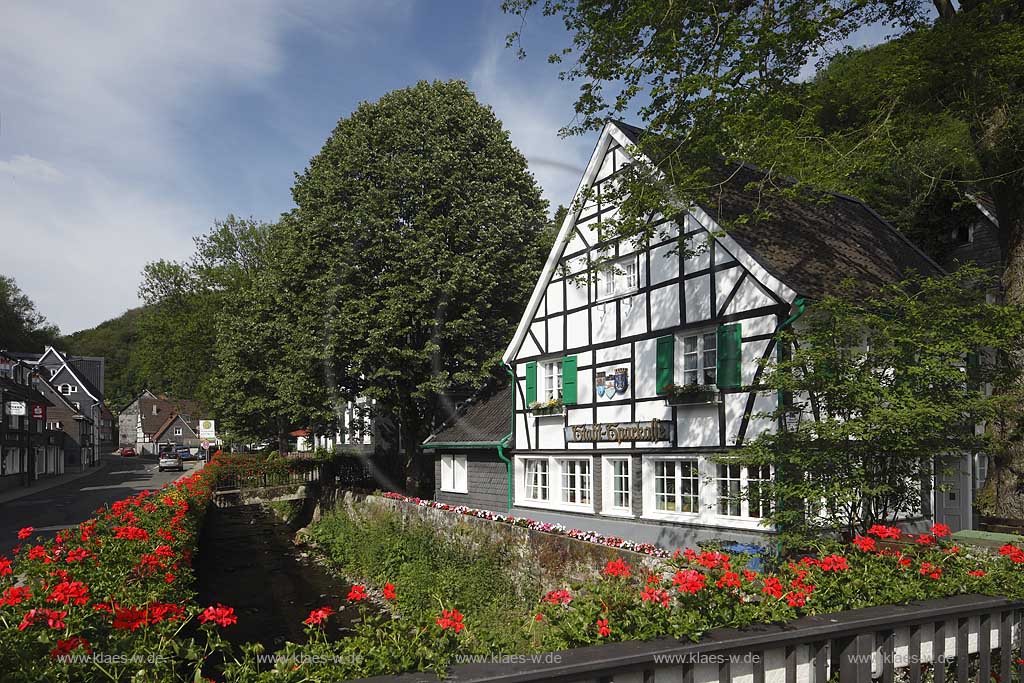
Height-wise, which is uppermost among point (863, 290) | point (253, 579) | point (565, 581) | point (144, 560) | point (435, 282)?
point (435, 282)

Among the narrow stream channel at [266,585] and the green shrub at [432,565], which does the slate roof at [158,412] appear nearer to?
the narrow stream channel at [266,585]

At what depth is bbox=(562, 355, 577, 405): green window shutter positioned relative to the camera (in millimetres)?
19625

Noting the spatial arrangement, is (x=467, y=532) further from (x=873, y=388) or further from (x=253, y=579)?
(x=873, y=388)

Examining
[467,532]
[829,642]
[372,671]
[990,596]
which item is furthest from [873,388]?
[467,532]

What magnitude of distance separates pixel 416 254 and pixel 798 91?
13.4 m

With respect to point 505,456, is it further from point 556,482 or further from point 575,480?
point 575,480

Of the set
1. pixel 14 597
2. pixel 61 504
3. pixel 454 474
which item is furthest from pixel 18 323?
pixel 14 597

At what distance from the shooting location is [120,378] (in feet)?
419

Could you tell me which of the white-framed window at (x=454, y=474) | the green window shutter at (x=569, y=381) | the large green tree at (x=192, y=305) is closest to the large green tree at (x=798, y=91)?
the green window shutter at (x=569, y=381)

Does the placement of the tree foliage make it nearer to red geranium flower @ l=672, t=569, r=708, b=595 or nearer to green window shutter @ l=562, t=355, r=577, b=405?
red geranium flower @ l=672, t=569, r=708, b=595

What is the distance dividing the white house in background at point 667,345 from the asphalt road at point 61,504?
46.8ft

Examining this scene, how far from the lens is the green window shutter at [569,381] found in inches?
773

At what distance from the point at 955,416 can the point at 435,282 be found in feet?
55.0

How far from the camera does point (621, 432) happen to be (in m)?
17.7
